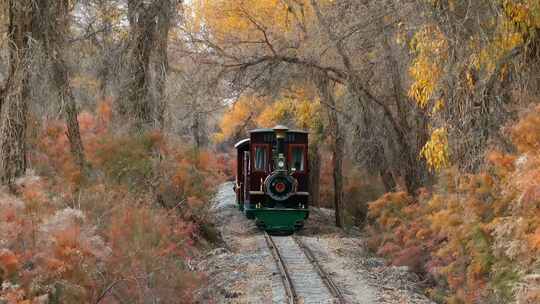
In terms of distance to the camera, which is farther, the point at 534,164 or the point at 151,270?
the point at 151,270

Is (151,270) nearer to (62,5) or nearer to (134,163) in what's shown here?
(62,5)

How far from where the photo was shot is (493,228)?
33.7 ft

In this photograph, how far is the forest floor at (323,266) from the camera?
1339 cm

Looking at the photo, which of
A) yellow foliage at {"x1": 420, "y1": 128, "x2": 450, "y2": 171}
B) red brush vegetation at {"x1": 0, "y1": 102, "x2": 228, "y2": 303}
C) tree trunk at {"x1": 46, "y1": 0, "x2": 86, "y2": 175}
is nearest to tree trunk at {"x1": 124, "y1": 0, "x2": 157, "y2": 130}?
red brush vegetation at {"x1": 0, "y1": 102, "x2": 228, "y2": 303}

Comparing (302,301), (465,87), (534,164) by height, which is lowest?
(302,301)

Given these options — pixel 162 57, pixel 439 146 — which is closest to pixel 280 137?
pixel 162 57

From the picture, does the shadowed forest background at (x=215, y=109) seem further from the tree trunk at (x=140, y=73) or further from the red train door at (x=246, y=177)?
the red train door at (x=246, y=177)

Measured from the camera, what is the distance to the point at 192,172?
62.6 feet

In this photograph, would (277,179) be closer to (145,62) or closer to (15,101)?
(145,62)

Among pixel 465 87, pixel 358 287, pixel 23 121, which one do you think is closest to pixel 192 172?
pixel 358 287

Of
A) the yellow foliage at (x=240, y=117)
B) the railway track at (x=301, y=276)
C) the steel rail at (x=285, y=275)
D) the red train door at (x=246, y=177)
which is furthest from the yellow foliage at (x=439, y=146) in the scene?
the yellow foliage at (x=240, y=117)

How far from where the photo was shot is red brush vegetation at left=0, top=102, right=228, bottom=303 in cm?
830

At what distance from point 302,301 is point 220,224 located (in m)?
15.1

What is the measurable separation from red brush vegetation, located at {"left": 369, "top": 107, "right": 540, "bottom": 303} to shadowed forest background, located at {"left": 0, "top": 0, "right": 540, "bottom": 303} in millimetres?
35
